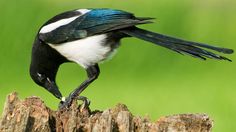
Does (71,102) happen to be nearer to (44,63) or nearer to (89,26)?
(89,26)

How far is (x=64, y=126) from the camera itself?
17.9 ft

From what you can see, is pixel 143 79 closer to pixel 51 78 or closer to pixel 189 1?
pixel 189 1

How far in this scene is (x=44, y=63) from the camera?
6.80 metres

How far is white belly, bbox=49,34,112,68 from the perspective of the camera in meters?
6.48

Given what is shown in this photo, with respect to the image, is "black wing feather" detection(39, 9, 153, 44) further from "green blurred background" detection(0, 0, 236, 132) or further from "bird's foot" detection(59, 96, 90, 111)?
"green blurred background" detection(0, 0, 236, 132)

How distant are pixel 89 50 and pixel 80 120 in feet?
3.63

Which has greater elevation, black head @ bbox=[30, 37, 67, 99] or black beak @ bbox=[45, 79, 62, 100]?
black head @ bbox=[30, 37, 67, 99]

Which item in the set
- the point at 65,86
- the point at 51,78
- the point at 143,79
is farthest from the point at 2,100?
the point at 51,78

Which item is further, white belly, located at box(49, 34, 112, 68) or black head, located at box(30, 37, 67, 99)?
black head, located at box(30, 37, 67, 99)

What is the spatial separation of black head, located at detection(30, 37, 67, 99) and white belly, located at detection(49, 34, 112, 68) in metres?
0.19

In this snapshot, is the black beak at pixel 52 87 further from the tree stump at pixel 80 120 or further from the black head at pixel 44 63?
the tree stump at pixel 80 120

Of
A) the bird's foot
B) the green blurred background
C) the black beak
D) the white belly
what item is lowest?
the bird's foot

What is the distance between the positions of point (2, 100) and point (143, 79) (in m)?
1.40

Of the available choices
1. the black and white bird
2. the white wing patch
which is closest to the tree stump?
the black and white bird
